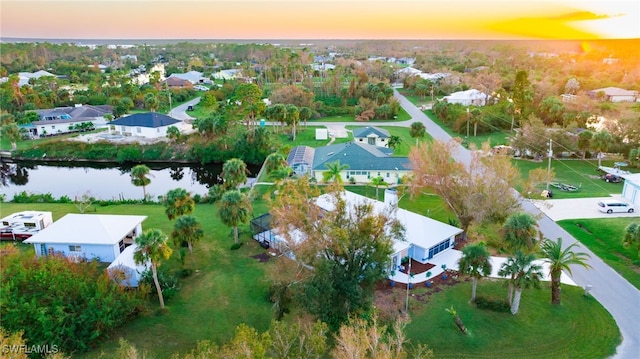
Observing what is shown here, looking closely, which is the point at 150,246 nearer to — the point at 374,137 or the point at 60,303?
the point at 60,303

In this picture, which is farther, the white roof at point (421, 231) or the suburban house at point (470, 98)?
the suburban house at point (470, 98)

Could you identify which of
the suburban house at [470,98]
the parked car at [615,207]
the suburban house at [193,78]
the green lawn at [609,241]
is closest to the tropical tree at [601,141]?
the parked car at [615,207]

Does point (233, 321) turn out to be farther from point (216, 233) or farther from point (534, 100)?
point (534, 100)

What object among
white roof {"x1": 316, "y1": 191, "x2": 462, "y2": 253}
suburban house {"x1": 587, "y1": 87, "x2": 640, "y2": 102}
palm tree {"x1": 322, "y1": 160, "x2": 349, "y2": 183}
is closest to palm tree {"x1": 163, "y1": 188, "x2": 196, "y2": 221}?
white roof {"x1": 316, "y1": 191, "x2": 462, "y2": 253}

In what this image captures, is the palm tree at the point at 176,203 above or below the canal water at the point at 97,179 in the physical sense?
above

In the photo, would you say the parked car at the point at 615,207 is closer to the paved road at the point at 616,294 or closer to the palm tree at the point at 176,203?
the paved road at the point at 616,294

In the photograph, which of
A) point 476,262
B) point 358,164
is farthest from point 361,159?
point 476,262
